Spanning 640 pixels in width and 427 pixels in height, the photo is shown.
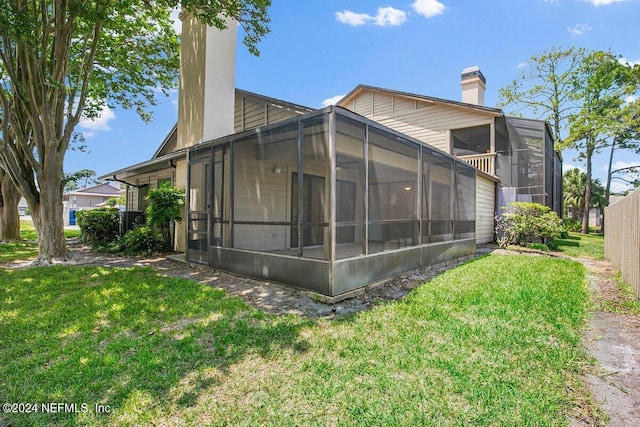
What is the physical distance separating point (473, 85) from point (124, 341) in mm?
15008

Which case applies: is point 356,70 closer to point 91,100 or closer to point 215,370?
point 91,100

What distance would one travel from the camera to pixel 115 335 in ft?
10.5

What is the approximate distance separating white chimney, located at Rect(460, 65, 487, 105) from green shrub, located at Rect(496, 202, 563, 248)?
514 cm

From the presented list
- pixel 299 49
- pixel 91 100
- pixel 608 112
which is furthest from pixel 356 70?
pixel 608 112

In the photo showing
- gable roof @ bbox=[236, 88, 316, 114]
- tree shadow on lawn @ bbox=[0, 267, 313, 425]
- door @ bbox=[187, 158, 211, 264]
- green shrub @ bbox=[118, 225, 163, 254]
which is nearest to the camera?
tree shadow on lawn @ bbox=[0, 267, 313, 425]

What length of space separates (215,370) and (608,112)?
2296 centimetres

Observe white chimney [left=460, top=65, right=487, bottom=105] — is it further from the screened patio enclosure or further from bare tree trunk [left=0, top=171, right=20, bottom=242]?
bare tree trunk [left=0, top=171, right=20, bottom=242]

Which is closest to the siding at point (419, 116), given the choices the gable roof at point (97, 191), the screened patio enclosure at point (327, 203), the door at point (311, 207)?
the screened patio enclosure at point (327, 203)

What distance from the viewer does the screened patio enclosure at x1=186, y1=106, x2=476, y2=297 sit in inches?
178

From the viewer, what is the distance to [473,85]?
13.4 meters

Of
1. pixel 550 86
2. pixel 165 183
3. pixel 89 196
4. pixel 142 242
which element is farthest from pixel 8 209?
pixel 89 196

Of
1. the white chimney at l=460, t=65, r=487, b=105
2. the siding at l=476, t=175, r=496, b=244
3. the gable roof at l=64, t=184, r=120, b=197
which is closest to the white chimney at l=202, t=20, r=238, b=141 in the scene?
the siding at l=476, t=175, r=496, b=244

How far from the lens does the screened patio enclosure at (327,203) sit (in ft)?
14.8

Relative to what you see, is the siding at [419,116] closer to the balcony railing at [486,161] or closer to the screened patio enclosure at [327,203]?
the balcony railing at [486,161]
